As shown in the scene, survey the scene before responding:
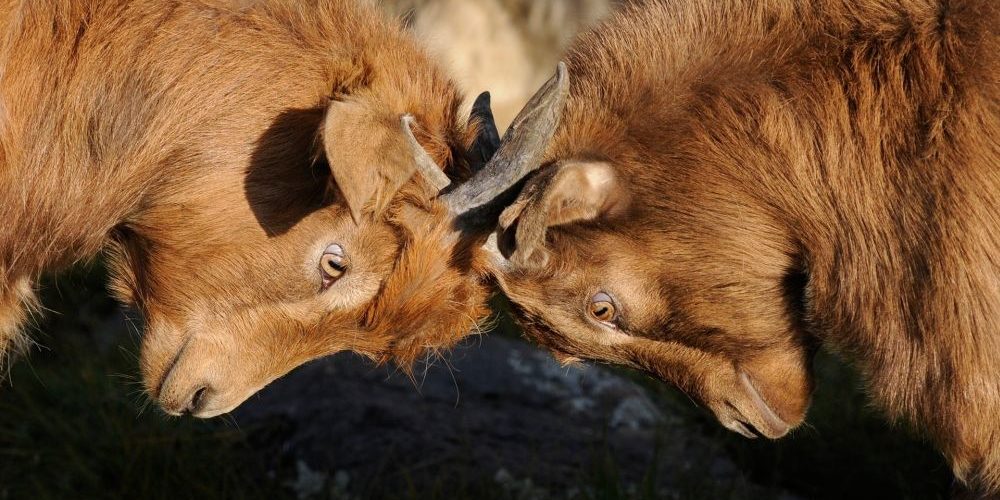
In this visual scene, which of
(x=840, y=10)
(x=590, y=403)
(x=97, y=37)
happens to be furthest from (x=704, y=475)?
(x=97, y=37)

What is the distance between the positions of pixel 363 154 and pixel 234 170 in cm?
55

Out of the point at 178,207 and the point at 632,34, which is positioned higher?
the point at 632,34

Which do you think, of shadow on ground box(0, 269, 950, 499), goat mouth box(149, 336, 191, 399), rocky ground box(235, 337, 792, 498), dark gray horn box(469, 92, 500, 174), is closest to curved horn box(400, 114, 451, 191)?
dark gray horn box(469, 92, 500, 174)

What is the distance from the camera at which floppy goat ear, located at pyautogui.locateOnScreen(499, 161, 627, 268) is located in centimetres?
392

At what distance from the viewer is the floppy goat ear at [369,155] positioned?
372 cm

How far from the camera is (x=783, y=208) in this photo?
407 centimetres

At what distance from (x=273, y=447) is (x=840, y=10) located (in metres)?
3.31

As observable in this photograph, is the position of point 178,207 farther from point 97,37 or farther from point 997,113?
point 997,113

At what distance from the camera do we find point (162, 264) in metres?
4.28

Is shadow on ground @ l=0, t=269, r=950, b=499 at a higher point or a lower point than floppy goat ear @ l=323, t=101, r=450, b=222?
lower

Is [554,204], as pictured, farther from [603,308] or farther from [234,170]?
[234,170]

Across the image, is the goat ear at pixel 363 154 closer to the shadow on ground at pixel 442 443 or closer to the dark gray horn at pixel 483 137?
the dark gray horn at pixel 483 137

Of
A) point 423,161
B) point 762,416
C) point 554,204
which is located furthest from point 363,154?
point 762,416

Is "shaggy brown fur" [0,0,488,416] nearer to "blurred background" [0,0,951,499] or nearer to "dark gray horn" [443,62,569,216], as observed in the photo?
"dark gray horn" [443,62,569,216]
